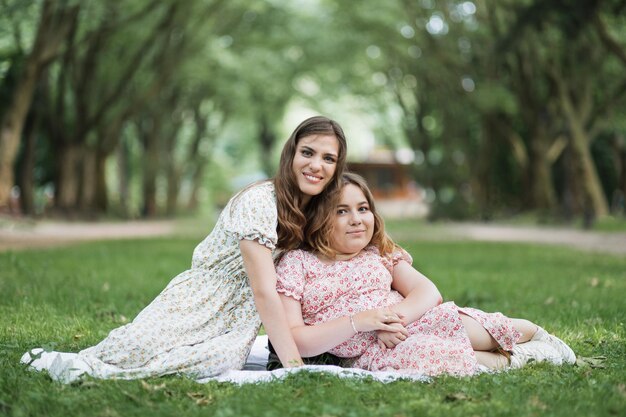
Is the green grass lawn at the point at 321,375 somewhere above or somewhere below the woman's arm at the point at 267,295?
below

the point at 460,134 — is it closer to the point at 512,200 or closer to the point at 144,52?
the point at 512,200

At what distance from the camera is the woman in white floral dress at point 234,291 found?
176 inches

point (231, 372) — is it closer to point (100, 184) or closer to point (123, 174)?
point (100, 184)

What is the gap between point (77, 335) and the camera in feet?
19.1

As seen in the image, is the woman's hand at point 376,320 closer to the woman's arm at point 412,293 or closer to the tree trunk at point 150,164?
the woman's arm at point 412,293

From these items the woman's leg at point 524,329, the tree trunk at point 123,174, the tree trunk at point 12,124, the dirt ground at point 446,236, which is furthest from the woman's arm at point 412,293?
the tree trunk at point 123,174

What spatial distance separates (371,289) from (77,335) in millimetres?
2239

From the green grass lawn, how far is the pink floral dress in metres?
0.22

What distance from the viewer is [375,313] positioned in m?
4.50

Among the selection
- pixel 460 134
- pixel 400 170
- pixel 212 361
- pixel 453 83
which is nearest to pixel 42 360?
pixel 212 361

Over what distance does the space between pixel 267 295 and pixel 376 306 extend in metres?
0.69

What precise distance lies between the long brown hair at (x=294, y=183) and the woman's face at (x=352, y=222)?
0.34 ft

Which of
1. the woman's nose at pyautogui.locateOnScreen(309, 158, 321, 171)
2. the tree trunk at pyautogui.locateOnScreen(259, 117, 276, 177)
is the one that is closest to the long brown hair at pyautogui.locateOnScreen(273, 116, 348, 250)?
the woman's nose at pyautogui.locateOnScreen(309, 158, 321, 171)

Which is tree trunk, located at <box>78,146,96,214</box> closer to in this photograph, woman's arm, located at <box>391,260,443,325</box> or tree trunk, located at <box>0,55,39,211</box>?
tree trunk, located at <box>0,55,39,211</box>
